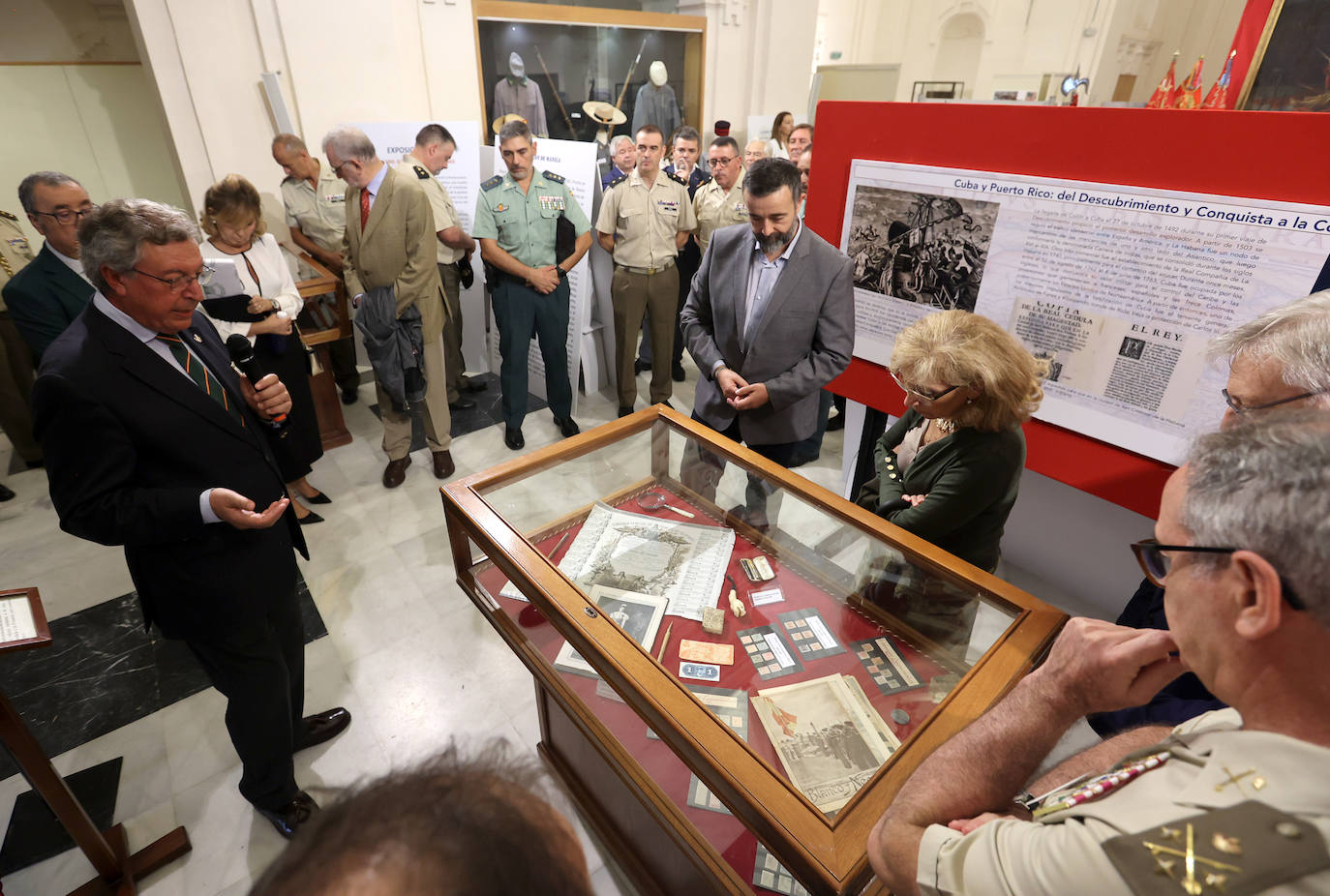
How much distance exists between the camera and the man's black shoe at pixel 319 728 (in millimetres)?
2297

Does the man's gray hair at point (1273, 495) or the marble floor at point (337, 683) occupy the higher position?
the man's gray hair at point (1273, 495)

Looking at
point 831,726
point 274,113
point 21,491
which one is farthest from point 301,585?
point 274,113

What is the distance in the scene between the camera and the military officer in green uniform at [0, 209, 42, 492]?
355cm

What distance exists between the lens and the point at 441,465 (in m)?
4.02

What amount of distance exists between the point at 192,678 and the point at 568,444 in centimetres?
199

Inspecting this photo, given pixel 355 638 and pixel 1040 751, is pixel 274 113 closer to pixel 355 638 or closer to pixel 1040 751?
pixel 355 638

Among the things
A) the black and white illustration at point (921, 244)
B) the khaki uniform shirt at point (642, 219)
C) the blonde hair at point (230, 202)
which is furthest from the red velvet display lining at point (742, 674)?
the khaki uniform shirt at point (642, 219)

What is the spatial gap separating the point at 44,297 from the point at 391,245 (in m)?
1.48

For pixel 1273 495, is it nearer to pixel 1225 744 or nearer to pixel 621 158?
pixel 1225 744

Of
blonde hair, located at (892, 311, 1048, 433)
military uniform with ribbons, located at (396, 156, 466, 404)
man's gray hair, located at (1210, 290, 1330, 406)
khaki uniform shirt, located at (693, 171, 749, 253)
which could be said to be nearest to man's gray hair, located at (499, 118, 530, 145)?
military uniform with ribbons, located at (396, 156, 466, 404)

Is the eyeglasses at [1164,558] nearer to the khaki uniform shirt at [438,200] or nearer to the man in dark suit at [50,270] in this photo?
the man in dark suit at [50,270]

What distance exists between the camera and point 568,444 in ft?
6.88

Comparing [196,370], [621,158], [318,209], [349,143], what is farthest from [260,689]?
[621,158]

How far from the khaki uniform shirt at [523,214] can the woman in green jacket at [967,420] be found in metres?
2.91
